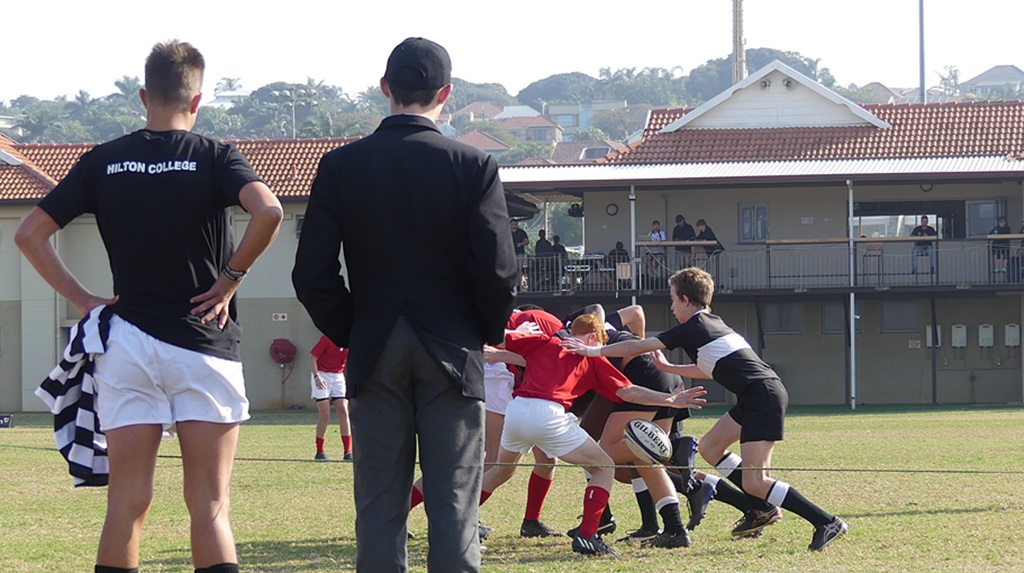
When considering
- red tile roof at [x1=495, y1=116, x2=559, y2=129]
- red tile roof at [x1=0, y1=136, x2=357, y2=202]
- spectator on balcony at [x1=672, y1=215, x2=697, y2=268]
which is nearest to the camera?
spectator on balcony at [x1=672, y1=215, x2=697, y2=268]

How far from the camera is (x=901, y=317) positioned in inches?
1513

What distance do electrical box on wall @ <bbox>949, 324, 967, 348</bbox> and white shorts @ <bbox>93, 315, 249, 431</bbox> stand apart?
115 ft

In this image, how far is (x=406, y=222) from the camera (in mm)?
4832

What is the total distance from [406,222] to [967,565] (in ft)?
15.6

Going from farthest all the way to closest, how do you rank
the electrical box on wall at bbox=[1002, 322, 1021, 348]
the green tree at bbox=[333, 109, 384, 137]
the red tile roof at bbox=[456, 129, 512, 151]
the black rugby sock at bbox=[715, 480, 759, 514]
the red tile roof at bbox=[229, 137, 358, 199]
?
the red tile roof at bbox=[456, 129, 512, 151], the green tree at bbox=[333, 109, 384, 137], the red tile roof at bbox=[229, 137, 358, 199], the electrical box on wall at bbox=[1002, 322, 1021, 348], the black rugby sock at bbox=[715, 480, 759, 514]

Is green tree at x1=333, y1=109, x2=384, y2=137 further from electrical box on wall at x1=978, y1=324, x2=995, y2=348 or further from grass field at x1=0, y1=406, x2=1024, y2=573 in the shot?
grass field at x1=0, y1=406, x2=1024, y2=573

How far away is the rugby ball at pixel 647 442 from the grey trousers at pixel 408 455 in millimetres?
4233

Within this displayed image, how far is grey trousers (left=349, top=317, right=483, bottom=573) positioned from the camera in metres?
4.78

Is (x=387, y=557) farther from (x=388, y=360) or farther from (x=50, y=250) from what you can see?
(x=50, y=250)

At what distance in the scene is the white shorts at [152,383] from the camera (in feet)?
16.7

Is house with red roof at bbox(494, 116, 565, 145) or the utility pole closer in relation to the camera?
the utility pole

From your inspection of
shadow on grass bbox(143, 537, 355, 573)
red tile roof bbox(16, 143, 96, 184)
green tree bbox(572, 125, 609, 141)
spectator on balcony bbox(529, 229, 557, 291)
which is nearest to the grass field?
shadow on grass bbox(143, 537, 355, 573)

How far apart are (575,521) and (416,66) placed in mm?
6317

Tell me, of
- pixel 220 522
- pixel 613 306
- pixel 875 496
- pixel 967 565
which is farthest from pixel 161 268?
pixel 613 306
